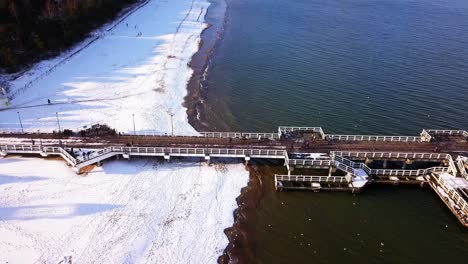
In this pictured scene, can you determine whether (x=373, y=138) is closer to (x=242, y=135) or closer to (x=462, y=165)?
(x=462, y=165)

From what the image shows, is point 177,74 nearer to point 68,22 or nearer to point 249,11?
point 68,22

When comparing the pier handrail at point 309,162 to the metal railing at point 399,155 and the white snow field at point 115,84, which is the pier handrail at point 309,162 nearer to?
the metal railing at point 399,155

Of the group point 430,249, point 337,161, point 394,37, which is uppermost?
point 394,37

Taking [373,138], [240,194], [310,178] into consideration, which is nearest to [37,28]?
[240,194]

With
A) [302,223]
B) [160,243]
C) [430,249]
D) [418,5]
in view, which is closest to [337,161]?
[302,223]

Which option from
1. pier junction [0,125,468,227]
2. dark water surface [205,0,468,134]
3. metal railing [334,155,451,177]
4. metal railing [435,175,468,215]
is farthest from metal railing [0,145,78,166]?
metal railing [435,175,468,215]

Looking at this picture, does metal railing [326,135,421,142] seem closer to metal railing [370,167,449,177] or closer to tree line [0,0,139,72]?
metal railing [370,167,449,177]
